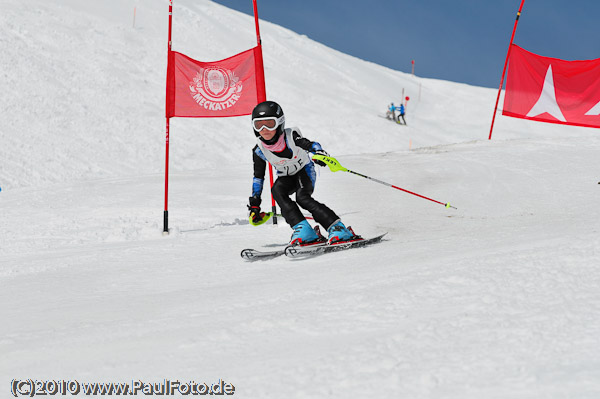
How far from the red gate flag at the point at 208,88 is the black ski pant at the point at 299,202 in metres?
2.10

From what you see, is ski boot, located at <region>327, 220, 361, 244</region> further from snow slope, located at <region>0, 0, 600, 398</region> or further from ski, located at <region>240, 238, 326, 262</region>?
snow slope, located at <region>0, 0, 600, 398</region>

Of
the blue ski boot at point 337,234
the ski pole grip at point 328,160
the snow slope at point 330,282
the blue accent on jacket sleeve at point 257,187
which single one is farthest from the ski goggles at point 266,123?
the snow slope at point 330,282

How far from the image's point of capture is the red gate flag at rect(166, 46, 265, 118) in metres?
7.03

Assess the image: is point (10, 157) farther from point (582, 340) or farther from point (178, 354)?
point (582, 340)

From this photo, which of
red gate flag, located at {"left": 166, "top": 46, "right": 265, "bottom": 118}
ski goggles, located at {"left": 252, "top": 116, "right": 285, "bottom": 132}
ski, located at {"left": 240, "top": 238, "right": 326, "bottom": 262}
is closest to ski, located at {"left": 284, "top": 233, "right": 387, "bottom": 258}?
ski, located at {"left": 240, "top": 238, "right": 326, "bottom": 262}

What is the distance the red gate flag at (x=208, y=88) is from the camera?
277 inches

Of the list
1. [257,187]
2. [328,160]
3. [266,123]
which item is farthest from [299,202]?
[266,123]

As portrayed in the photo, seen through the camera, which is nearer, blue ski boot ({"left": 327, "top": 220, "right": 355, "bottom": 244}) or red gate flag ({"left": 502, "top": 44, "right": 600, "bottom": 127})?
blue ski boot ({"left": 327, "top": 220, "right": 355, "bottom": 244})

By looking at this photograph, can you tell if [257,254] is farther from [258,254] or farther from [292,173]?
[292,173]

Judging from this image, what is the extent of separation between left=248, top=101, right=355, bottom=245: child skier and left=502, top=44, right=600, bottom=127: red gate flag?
8209mm

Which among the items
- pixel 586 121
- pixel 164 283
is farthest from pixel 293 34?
pixel 164 283

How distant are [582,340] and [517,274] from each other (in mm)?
869

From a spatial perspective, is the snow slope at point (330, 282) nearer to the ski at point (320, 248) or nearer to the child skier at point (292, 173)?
the ski at point (320, 248)

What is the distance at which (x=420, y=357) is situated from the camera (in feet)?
6.72
